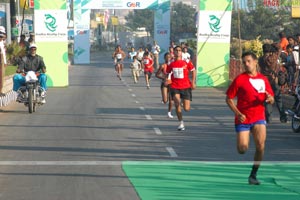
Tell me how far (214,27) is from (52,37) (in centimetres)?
727

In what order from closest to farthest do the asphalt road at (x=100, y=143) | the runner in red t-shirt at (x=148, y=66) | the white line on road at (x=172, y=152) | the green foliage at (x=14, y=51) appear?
the asphalt road at (x=100, y=143)
the white line on road at (x=172, y=152)
the runner in red t-shirt at (x=148, y=66)
the green foliage at (x=14, y=51)

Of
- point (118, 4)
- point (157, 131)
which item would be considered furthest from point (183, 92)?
point (118, 4)

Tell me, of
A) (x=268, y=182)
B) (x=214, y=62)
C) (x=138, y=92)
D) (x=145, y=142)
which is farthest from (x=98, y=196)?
(x=214, y=62)

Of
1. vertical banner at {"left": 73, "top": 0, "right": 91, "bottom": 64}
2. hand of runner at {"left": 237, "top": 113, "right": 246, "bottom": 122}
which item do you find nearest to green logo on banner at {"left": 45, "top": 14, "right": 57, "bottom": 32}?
hand of runner at {"left": 237, "top": 113, "right": 246, "bottom": 122}

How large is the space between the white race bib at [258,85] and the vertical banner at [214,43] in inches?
950

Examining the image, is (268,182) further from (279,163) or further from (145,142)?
(145,142)

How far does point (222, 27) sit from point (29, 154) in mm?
22494

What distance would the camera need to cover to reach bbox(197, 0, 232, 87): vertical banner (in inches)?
1375

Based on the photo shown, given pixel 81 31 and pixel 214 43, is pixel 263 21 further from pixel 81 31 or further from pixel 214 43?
pixel 214 43

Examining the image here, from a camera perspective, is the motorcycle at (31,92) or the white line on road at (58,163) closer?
the white line on road at (58,163)

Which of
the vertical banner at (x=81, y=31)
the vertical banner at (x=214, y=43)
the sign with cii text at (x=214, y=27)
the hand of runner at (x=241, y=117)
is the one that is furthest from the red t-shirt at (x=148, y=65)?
the vertical banner at (x=81, y=31)

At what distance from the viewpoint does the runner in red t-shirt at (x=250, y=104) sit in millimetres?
10711

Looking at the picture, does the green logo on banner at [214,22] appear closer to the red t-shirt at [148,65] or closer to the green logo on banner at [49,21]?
the red t-shirt at [148,65]

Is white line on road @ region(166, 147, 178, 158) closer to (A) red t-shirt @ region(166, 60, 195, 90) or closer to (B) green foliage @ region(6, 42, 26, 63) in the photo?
(A) red t-shirt @ region(166, 60, 195, 90)
